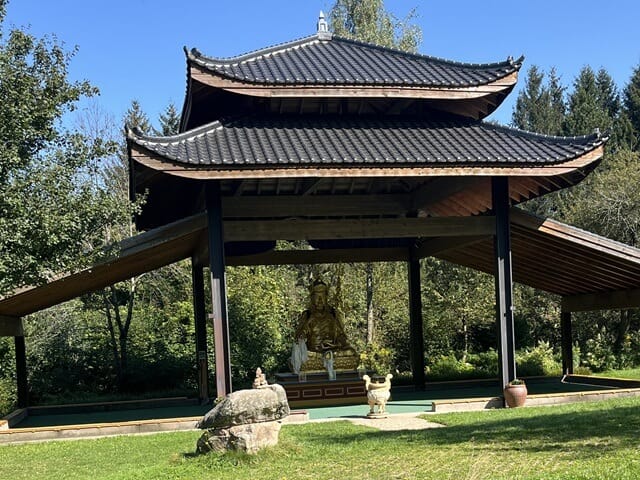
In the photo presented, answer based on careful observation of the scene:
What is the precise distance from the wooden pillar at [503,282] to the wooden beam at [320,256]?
425 centimetres

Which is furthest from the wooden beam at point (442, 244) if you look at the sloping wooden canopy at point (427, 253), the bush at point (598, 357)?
the bush at point (598, 357)

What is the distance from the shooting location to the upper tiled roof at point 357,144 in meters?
10.9

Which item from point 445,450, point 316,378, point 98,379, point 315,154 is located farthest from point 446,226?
point 98,379

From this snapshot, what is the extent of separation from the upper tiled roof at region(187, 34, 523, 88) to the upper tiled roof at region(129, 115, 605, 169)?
2.39ft

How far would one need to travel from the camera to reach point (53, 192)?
8766mm

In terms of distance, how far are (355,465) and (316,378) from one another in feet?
23.2

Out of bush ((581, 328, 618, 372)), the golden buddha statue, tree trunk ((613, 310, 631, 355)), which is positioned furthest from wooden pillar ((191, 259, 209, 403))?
tree trunk ((613, 310, 631, 355))

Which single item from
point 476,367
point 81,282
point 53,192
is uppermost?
point 53,192

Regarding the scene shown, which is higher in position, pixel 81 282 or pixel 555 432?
pixel 81 282

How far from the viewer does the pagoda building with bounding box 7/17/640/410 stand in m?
11.2

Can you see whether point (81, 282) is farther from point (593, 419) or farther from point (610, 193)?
point (610, 193)

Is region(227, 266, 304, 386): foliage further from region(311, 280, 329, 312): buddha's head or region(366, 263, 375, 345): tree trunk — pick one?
region(311, 280, 329, 312): buddha's head

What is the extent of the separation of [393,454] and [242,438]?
4.98 feet

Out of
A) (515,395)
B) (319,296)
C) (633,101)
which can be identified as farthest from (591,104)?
(515,395)
